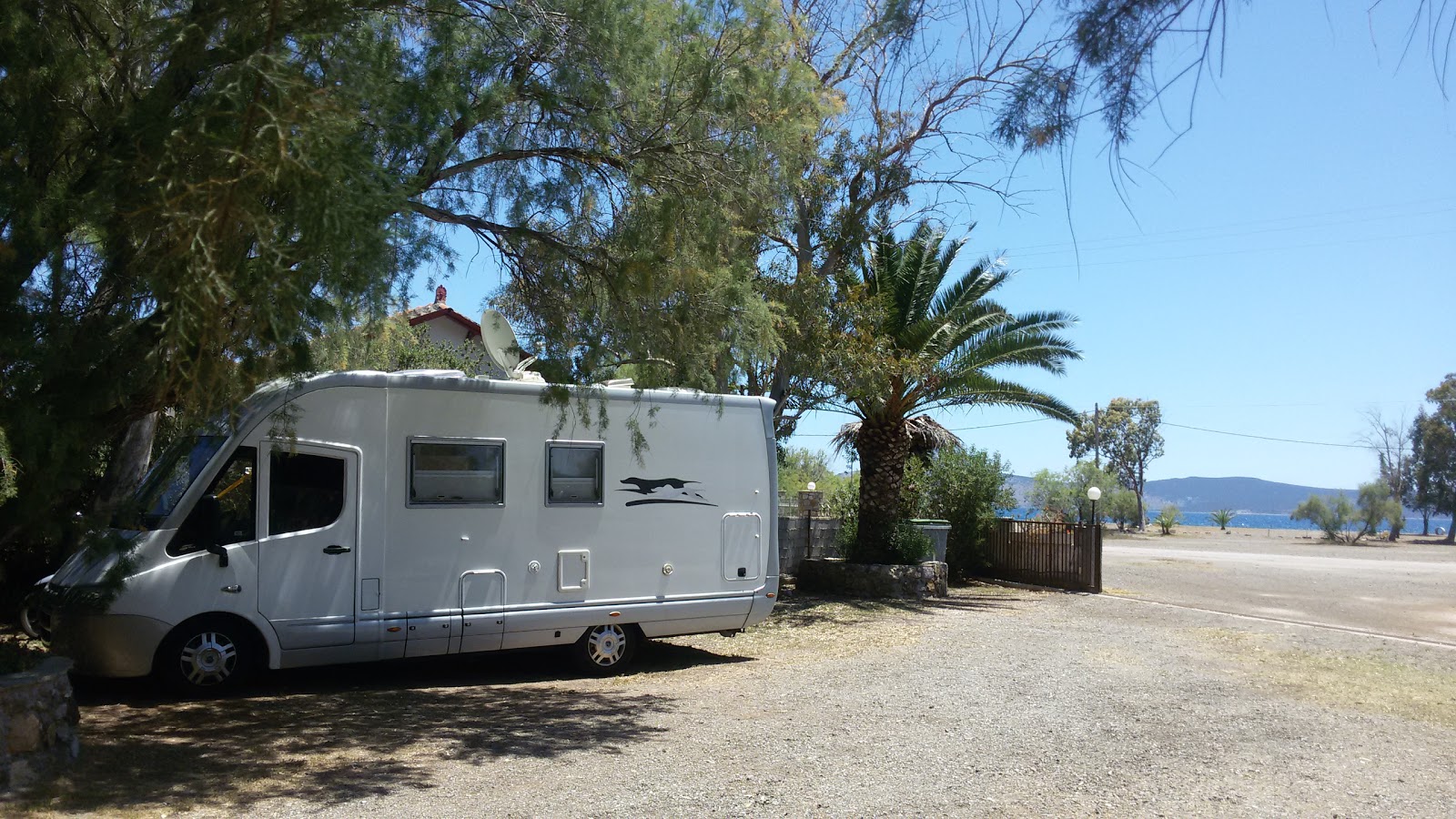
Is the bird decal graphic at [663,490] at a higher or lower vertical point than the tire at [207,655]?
higher

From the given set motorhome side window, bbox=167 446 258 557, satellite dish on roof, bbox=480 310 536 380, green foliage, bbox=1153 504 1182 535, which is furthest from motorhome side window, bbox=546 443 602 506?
green foliage, bbox=1153 504 1182 535

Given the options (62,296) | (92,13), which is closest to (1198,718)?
(62,296)

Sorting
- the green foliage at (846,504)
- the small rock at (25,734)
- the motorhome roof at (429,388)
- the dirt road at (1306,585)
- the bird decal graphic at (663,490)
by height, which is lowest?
the dirt road at (1306,585)

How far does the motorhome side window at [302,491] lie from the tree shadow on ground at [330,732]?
4.67ft

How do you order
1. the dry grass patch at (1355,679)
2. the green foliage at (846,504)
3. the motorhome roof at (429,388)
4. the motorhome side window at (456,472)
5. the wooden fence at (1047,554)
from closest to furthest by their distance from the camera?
1. the motorhome roof at (429,388)
2. the dry grass patch at (1355,679)
3. the motorhome side window at (456,472)
4. the wooden fence at (1047,554)
5. the green foliage at (846,504)

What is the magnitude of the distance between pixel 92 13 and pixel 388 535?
4285 mm

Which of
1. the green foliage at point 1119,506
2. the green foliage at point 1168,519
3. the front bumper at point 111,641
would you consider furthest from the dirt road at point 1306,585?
the green foliage at point 1119,506

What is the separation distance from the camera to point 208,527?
8.00m

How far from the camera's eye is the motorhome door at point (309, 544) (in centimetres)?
819

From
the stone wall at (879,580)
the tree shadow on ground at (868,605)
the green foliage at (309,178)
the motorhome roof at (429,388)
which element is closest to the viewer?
the green foliage at (309,178)

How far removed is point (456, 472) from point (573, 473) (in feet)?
3.61

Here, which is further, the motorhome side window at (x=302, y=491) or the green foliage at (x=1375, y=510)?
the green foliage at (x=1375, y=510)

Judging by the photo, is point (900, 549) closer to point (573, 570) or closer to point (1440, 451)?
point (573, 570)

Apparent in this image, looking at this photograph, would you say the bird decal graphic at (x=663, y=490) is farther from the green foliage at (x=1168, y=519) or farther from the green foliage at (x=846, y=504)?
the green foliage at (x=1168, y=519)
